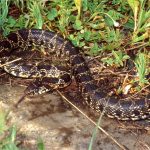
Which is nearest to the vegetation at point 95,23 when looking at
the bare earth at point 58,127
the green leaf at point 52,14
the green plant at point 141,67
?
the green leaf at point 52,14

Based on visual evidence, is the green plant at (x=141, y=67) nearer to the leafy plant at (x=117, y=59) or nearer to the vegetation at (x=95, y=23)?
the vegetation at (x=95, y=23)

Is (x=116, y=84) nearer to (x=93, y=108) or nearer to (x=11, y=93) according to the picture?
(x=93, y=108)

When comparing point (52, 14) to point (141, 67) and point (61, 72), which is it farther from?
point (141, 67)

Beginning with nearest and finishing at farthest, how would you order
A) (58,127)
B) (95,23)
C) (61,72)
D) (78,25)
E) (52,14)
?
(58,127) < (61,72) < (78,25) < (52,14) < (95,23)

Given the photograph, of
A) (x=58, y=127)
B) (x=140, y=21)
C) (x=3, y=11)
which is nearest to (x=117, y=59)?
(x=140, y=21)

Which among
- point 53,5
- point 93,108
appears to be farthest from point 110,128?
point 53,5

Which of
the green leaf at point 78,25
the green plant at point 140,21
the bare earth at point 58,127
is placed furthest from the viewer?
the green leaf at point 78,25
